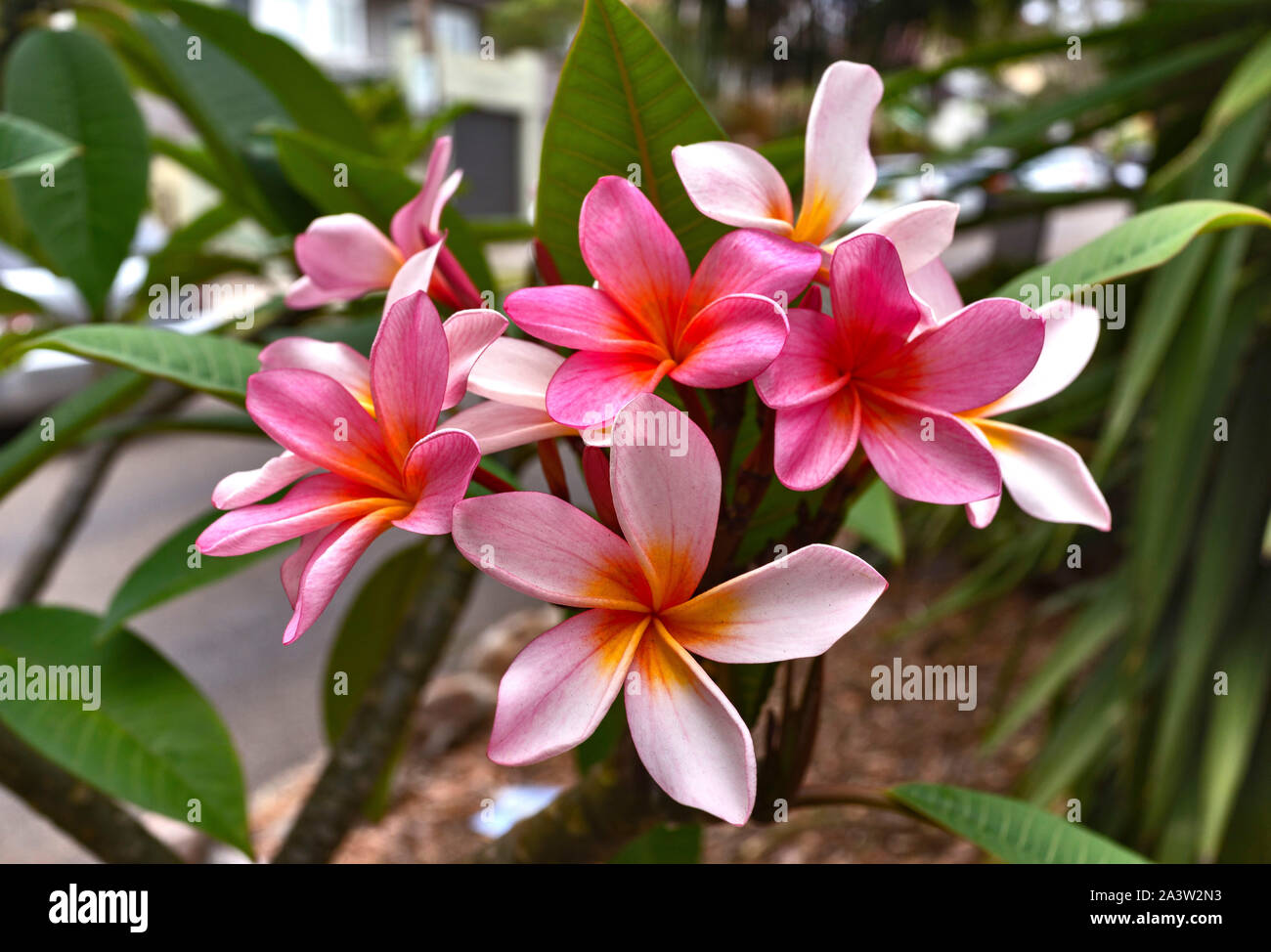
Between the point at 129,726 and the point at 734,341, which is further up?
the point at 734,341

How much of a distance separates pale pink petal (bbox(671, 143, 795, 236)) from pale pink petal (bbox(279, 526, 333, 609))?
130 mm

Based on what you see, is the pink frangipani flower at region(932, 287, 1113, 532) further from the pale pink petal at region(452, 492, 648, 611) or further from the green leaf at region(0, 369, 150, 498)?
the green leaf at region(0, 369, 150, 498)

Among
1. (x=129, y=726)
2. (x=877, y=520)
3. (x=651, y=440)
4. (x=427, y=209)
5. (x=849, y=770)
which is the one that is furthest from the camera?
(x=849, y=770)

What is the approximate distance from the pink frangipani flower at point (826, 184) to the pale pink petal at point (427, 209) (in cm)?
8

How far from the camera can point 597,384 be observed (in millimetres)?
236

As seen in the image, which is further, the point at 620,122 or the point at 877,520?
the point at 877,520

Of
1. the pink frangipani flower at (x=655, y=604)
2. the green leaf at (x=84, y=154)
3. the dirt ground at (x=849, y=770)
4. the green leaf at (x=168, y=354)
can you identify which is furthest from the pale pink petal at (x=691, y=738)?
the dirt ground at (x=849, y=770)

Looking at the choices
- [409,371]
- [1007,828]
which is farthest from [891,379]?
[1007,828]

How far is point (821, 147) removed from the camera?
28 cm

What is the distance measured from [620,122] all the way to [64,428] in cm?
33

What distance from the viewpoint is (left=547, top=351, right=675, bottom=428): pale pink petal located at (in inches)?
8.9

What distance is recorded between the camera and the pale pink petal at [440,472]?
0.70ft

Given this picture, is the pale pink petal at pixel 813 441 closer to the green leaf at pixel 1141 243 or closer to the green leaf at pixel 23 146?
the green leaf at pixel 1141 243

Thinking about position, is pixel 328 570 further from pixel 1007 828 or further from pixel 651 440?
pixel 1007 828
